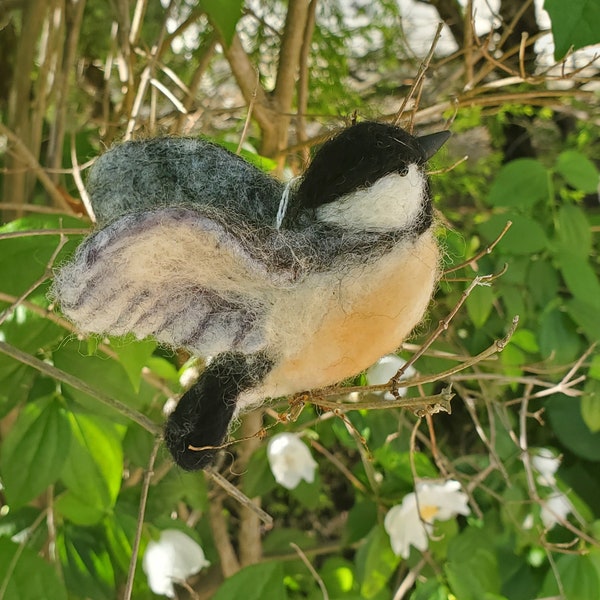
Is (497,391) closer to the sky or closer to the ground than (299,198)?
closer to the ground

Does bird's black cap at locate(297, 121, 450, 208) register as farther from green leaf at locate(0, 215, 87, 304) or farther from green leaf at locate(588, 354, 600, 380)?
green leaf at locate(588, 354, 600, 380)

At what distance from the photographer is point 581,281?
0.58m

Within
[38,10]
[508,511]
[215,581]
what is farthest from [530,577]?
[38,10]

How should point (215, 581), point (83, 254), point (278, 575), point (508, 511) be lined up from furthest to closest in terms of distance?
point (215, 581) → point (508, 511) → point (278, 575) → point (83, 254)

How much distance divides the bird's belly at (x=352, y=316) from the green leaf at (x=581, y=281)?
14.3 inches

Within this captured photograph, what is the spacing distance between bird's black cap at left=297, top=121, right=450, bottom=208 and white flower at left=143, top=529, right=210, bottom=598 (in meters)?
0.35

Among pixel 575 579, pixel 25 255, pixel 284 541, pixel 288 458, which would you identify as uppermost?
pixel 25 255

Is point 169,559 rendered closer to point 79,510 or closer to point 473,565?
point 79,510

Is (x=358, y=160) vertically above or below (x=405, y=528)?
above

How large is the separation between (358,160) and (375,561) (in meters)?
0.44

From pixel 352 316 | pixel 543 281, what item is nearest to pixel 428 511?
pixel 543 281

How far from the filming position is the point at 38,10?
626 mm

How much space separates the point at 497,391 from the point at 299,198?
0.48 metres

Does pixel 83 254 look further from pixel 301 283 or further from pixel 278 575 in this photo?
pixel 278 575
